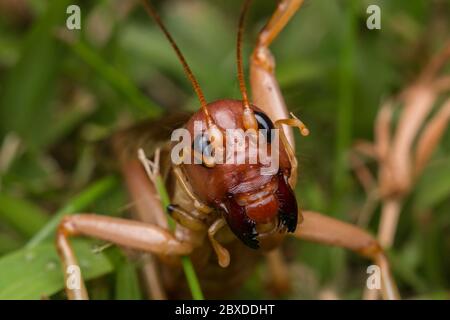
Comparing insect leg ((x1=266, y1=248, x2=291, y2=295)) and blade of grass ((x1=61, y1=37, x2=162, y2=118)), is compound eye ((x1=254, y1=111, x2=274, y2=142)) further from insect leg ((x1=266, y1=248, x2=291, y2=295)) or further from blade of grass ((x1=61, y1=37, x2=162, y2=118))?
blade of grass ((x1=61, y1=37, x2=162, y2=118))

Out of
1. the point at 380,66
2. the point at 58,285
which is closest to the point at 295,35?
the point at 380,66

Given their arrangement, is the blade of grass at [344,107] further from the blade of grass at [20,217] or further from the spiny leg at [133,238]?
the blade of grass at [20,217]

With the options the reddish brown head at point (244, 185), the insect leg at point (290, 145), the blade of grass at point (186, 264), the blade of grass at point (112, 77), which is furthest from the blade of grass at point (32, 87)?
the insect leg at point (290, 145)

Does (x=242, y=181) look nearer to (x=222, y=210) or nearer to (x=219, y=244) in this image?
(x=222, y=210)

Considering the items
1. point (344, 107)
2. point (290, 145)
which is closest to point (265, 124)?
point (290, 145)

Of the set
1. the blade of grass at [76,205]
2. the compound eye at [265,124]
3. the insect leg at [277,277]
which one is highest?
the compound eye at [265,124]

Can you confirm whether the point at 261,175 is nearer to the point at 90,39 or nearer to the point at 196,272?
the point at 196,272

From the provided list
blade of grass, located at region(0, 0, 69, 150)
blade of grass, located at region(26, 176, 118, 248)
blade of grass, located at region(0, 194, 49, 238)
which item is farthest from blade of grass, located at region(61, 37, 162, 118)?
blade of grass, located at region(0, 194, 49, 238)
